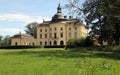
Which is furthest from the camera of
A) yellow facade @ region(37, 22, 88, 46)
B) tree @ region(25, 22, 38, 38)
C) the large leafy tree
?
tree @ region(25, 22, 38, 38)

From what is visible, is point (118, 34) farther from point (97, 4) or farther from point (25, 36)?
point (25, 36)

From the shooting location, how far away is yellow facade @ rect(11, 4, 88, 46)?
13400cm

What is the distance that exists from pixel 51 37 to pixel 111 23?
9375 centimetres

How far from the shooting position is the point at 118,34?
2554 inches

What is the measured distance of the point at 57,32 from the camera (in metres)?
136

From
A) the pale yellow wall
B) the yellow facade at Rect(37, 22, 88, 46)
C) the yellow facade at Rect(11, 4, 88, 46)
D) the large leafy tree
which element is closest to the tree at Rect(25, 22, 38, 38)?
the pale yellow wall

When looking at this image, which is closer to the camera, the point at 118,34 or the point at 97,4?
the point at 97,4

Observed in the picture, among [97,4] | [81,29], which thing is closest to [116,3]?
[97,4]

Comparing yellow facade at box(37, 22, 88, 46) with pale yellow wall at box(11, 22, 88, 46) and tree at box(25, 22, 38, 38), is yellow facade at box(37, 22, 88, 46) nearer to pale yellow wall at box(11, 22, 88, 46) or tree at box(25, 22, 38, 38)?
pale yellow wall at box(11, 22, 88, 46)

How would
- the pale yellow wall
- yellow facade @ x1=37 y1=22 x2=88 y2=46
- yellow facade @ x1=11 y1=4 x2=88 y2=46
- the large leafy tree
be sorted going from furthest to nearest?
yellow facade @ x1=11 y1=4 x2=88 y2=46 < the pale yellow wall < yellow facade @ x1=37 y1=22 x2=88 y2=46 < the large leafy tree

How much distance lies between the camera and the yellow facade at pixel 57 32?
134 m

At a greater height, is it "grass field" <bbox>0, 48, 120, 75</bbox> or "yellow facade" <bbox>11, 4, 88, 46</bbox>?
"yellow facade" <bbox>11, 4, 88, 46</bbox>

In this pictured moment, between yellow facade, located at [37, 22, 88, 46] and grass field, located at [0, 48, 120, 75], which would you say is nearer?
grass field, located at [0, 48, 120, 75]

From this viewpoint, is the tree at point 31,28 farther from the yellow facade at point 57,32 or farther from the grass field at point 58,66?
the grass field at point 58,66
